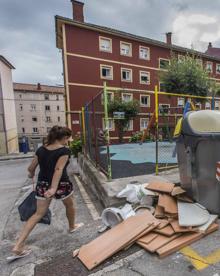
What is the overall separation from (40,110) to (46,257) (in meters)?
44.4

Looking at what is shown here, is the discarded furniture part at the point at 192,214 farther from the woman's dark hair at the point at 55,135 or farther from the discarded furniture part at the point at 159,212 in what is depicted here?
the woman's dark hair at the point at 55,135

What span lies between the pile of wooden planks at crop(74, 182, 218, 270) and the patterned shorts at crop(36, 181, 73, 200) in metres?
0.70

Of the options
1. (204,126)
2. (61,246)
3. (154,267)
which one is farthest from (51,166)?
(204,126)

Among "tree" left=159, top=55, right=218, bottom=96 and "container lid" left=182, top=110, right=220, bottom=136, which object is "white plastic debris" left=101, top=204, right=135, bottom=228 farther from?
"tree" left=159, top=55, right=218, bottom=96

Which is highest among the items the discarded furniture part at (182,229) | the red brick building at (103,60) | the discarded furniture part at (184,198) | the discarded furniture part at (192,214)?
the red brick building at (103,60)

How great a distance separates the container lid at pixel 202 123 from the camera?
2.63 meters

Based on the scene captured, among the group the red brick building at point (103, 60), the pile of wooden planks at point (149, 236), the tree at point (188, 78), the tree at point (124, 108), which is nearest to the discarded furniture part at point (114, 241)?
the pile of wooden planks at point (149, 236)

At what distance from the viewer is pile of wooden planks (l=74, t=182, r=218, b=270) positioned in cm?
221

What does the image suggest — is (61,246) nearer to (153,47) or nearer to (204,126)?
(204,126)

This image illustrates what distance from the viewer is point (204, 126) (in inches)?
105

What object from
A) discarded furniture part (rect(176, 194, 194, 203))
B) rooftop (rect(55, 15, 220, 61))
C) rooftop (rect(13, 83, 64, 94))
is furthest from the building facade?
discarded furniture part (rect(176, 194, 194, 203))

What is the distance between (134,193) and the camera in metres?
3.31

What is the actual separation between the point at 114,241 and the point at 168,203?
38.4 inches

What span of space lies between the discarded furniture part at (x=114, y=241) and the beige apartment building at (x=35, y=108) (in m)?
41.0
